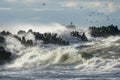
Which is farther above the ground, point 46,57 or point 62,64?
point 46,57

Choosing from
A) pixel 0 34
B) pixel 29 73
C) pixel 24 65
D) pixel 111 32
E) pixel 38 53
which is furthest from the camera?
pixel 111 32

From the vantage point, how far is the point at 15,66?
46.1 meters

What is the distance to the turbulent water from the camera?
34.6 metres

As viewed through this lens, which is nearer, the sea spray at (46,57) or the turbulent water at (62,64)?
the turbulent water at (62,64)

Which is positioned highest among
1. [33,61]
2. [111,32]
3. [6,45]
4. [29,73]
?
[111,32]

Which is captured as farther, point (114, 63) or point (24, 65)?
point (24, 65)

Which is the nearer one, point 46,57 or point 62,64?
point 62,64

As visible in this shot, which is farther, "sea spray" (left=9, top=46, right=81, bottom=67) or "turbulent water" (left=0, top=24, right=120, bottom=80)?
"sea spray" (left=9, top=46, right=81, bottom=67)

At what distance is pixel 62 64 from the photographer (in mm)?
43281

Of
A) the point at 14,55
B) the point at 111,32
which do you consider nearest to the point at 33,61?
the point at 14,55

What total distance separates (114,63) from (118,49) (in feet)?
27.7

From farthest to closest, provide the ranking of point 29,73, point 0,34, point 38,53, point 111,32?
point 111,32
point 0,34
point 38,53
point 29,73

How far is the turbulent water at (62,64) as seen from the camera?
34.6 m

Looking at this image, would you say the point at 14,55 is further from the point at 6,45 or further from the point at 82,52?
the point at 82,52
